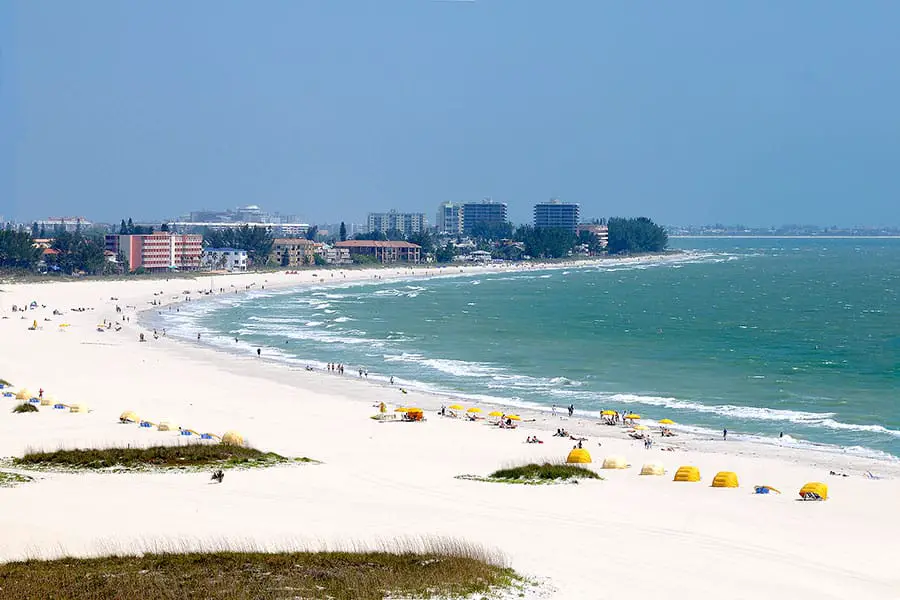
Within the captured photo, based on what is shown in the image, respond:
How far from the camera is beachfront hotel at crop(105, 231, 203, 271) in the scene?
459 ft

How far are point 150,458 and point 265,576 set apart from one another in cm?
1140

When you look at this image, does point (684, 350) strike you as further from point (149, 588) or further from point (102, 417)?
point (149, 588)

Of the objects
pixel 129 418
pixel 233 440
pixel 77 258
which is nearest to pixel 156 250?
pixel 77 258

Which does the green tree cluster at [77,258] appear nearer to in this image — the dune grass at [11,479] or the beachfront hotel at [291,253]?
the beachfront hotel at [291,253]

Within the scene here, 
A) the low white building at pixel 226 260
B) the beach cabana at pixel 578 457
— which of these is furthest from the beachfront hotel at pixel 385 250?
the beach cabana at pixel 578 457

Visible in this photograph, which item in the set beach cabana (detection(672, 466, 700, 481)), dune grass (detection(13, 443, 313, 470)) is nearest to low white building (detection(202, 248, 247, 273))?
dune grass (detection(13, 443, 313, 470))

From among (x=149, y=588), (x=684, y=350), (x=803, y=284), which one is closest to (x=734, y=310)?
(x=684, y=350)

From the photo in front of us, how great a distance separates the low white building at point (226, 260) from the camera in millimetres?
154125

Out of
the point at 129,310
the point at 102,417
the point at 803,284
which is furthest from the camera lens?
the point at 803,284

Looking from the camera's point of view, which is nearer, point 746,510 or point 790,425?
point 746,510

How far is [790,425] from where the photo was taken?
38969mm

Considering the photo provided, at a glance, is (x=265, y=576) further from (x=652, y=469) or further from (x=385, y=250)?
(x=385, y=250)

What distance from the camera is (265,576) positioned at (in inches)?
669

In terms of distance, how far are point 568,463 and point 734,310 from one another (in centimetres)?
6683
